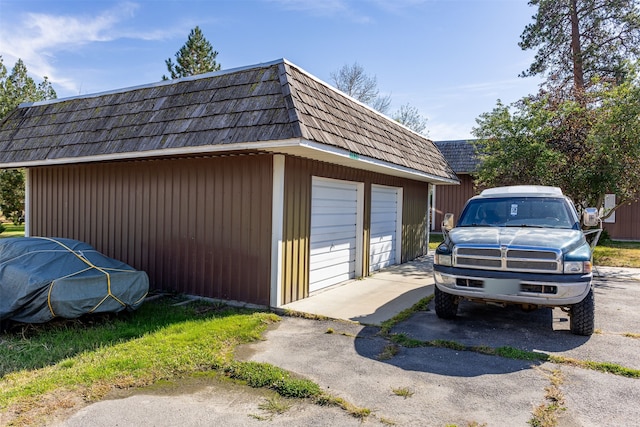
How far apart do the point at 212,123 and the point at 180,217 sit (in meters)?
2.00

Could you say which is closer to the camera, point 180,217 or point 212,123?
point 212,123

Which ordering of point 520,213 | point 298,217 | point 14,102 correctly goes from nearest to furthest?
point 520,213
point 298,217
point 14,102

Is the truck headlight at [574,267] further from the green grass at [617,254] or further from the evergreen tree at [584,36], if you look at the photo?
the evergreen tree at [584,36]

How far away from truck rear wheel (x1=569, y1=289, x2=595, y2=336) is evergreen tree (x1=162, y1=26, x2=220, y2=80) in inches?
1091

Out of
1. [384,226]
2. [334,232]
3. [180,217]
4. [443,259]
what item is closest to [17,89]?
[180,217]

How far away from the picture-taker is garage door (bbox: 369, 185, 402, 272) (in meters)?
9.70

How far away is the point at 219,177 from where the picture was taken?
22.5 ft

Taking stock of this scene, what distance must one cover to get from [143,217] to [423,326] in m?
5.61

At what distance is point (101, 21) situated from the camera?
33.9 feet

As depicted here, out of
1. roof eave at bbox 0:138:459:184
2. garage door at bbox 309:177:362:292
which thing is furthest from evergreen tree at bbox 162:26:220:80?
garage door at bbox 309:177:362:292

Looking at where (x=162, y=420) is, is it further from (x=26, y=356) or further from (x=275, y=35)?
(x=275, y=35)

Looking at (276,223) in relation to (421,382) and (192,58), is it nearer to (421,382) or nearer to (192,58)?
(421,382)

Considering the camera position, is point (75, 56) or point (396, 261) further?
point (75, 56)

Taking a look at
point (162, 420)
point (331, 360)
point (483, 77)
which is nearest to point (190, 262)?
point (331, 360)
